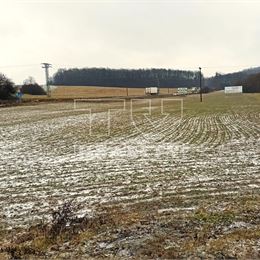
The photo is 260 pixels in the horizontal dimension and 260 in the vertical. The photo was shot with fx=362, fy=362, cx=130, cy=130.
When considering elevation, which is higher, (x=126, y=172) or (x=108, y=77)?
(x=108, y=77)

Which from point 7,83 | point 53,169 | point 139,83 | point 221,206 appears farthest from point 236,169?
point 139,83

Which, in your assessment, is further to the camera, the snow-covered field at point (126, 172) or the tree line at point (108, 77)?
the tree line at point (108, 77)

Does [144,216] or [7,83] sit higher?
[7,83]

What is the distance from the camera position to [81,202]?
9320mm

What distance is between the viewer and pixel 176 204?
8.81 m

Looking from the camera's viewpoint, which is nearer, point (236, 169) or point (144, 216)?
point (144, 216)

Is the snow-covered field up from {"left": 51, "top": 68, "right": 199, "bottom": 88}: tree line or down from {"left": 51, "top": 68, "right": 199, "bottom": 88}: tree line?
down

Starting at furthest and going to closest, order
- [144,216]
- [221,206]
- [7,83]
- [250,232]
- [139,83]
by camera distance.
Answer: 1. [139,83]
2. [7,83]
3. [221,206]
4. [144,216]
5. [250,232]

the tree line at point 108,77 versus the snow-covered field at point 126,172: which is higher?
the tree line at point 108,77

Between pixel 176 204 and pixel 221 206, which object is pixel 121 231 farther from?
pixel 221 206

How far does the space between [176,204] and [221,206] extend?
1.06 m

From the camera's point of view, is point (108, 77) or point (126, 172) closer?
point (126, 172)

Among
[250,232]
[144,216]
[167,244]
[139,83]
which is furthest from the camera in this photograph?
[139,83]

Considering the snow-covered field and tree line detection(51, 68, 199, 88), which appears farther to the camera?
tree line detection(51, 68, 199, 88)
